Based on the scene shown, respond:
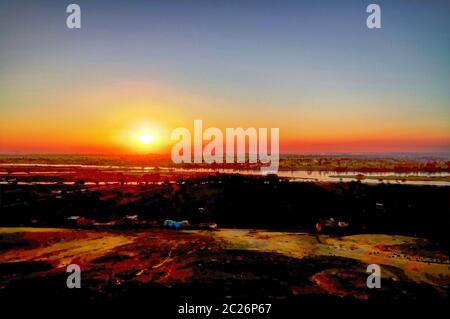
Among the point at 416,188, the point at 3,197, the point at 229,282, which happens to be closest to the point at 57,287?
the point at 229,282

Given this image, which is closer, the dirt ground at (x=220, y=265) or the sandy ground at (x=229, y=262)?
the dirt ground at (x=220, y=265)

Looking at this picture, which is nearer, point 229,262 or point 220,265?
point 220,265

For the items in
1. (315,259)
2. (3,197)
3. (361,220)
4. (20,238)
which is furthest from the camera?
(3,197)

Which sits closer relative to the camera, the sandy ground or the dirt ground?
the dirt ground
